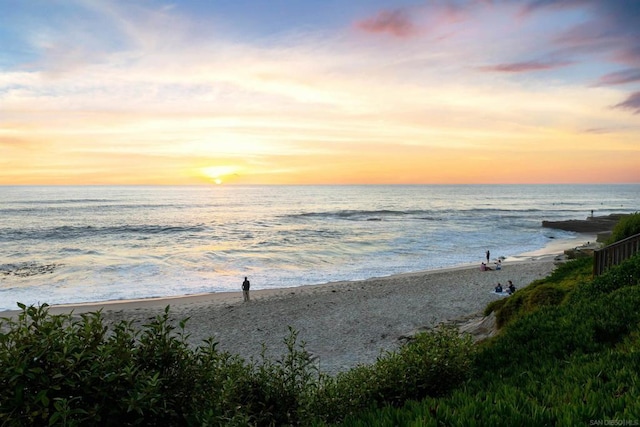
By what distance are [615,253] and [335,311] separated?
12.8 meters

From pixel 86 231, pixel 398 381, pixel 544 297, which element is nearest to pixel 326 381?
pixel 398 381

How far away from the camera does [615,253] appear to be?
9.75 metres

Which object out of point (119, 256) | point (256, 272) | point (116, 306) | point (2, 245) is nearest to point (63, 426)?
point (116, 306)

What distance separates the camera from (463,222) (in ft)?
231

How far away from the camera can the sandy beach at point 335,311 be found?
1536 cm

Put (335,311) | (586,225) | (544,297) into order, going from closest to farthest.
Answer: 1. (544,297)
2. (335,311)
3. (586,225)

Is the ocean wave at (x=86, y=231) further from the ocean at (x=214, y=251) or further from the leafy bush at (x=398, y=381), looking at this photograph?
the leafy bush at (x=398, y=381)

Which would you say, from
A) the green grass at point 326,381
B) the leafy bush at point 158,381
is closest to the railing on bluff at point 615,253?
the green grass at point 326,381

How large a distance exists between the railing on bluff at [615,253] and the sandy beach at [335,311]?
4.85 m

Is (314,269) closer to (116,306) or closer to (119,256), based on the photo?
(116,306)

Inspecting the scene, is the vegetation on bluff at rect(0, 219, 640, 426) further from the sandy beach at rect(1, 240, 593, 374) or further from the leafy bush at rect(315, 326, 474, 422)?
the sandy beach at rect(1, 240, 593, 374)

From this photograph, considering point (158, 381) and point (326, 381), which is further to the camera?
point (326, 381)

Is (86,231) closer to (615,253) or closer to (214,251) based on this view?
(214,251)

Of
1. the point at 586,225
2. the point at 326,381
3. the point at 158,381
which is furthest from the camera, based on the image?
the point at 586,225
